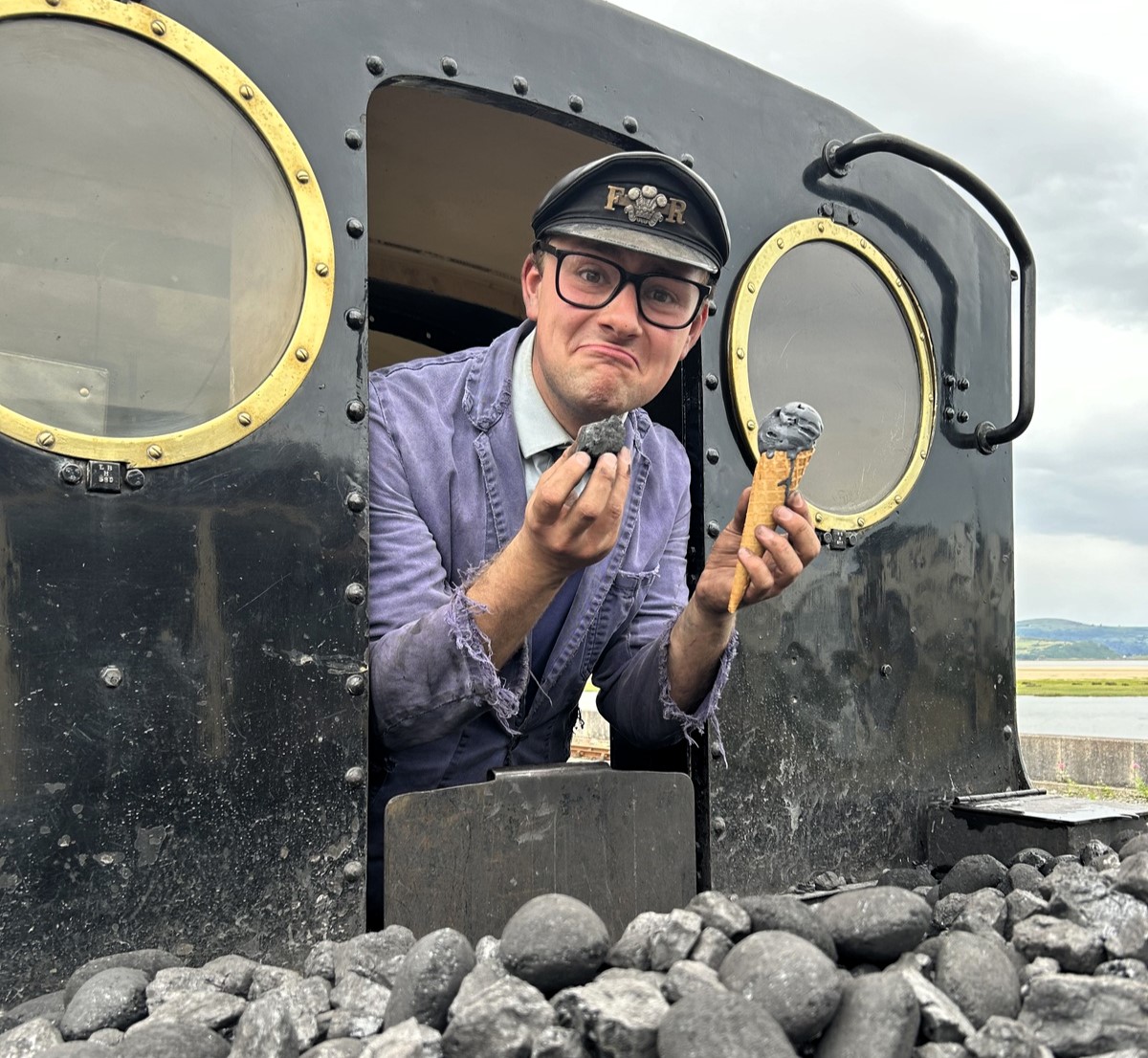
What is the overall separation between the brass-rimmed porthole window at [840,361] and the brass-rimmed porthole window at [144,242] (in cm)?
101

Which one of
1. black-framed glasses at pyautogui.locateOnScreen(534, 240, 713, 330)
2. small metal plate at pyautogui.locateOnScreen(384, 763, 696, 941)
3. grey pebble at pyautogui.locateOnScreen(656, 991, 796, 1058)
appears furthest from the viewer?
black-framed glasses at pyautogui.locateOnScreen(534, 240, 713, 330)

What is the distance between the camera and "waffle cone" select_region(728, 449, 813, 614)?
1697 mm

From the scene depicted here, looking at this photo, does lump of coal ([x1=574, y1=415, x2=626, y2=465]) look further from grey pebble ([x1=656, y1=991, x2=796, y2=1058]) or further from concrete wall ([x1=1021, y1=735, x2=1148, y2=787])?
concrete wall ([x1=1021, y1=735, x2=1148, y2=787])

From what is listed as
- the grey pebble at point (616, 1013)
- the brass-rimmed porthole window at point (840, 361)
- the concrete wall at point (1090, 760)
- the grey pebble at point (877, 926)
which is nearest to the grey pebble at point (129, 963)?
the grey pebble at point (616, 1013)

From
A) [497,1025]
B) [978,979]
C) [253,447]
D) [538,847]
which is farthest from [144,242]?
[978,979]

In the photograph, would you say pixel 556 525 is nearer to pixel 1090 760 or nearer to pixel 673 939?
pixel 673 939

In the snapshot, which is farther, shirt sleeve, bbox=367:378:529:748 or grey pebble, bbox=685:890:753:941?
shirt sleeve, bbox=367:378:529:748

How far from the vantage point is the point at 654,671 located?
213 centimetres

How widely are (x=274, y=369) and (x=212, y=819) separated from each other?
0.70 m

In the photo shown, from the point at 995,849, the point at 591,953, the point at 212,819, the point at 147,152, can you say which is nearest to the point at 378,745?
the point at 212,819

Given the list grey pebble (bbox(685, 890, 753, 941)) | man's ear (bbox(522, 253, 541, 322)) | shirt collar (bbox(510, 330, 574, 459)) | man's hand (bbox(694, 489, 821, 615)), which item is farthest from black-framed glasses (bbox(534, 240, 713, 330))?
grey pebble (bbox(685, 890, 753, 941))

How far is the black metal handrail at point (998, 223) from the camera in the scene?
254 centimetres

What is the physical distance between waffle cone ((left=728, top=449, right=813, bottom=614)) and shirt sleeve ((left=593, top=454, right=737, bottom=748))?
33 cm

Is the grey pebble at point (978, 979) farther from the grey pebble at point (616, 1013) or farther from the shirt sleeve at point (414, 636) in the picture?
the shirt sleeve at point (414, 636)
